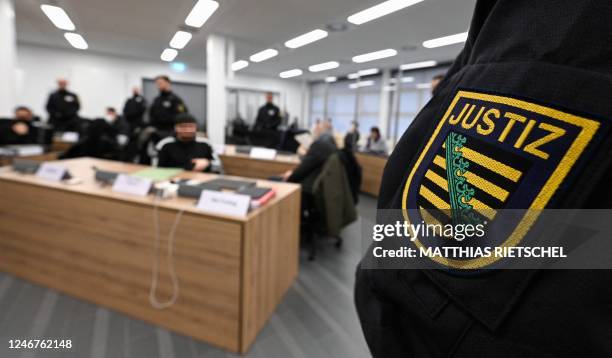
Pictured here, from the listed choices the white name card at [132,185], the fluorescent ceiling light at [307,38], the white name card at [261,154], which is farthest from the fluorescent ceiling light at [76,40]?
the white name card at [261,154]

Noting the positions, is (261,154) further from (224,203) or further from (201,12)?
(201,12)

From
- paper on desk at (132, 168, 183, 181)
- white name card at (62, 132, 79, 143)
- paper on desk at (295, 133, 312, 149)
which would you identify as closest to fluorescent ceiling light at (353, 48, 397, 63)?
paper on desk at (132, 168, 183, 181)

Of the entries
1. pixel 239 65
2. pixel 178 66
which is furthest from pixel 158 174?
pixel 239 65

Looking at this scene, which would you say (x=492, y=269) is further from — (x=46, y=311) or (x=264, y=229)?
(x=46, y=311)

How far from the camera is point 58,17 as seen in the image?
0.60m

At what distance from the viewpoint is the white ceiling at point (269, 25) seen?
509 millimetres

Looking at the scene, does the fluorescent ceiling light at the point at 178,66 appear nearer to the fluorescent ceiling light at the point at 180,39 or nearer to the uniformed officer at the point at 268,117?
the fluorescent ceiling light at the point at 180,39

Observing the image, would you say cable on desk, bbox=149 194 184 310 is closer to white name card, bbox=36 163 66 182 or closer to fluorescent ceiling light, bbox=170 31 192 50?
white name card, bbox=36 163 66 182

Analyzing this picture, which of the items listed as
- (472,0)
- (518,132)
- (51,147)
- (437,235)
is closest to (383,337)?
(437,235)

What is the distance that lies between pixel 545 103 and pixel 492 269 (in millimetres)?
143

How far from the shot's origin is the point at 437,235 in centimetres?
31

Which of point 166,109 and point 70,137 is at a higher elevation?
point 166,109

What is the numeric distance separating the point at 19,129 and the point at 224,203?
9.62 ft

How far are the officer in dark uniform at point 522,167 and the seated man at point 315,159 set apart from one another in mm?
2115
